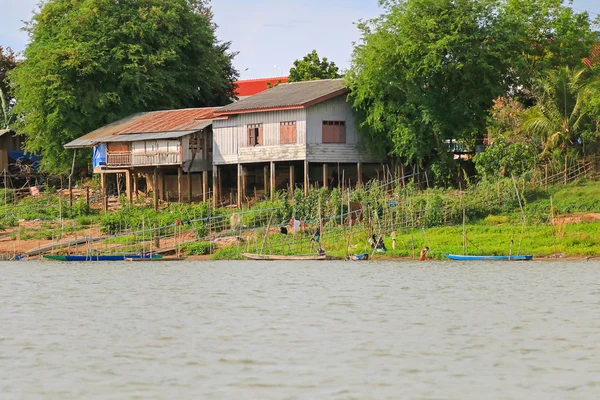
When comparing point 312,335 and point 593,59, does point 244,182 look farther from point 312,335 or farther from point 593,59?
point 312,335

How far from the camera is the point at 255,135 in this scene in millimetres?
40719

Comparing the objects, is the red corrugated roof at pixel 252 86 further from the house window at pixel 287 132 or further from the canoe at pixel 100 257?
the canoe at pixel 100 257

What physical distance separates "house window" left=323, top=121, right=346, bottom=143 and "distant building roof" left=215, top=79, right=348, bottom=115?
1008 millimetres

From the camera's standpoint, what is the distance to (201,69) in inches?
1986

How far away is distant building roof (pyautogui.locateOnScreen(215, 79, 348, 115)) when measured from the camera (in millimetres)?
38750

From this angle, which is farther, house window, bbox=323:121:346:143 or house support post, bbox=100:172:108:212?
house support post, bbox=100:172:108:212

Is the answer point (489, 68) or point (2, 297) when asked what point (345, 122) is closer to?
point (489, 68)

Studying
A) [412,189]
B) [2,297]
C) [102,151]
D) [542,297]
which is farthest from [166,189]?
[542,297]

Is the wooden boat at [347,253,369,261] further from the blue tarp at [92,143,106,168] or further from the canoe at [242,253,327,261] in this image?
the blue tarp at [92,143,106,168]

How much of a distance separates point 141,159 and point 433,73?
1297 cm

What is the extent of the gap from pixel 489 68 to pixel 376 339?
2231 centimetres

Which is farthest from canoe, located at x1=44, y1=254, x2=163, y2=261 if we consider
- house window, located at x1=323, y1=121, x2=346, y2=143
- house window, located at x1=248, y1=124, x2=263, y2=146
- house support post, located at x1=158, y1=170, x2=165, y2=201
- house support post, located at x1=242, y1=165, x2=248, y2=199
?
house support post, located at x1=158, y1=170, x2=165, y2=201

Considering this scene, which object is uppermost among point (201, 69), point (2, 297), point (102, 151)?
point (201, 69)

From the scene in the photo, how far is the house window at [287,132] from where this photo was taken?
39.1m
